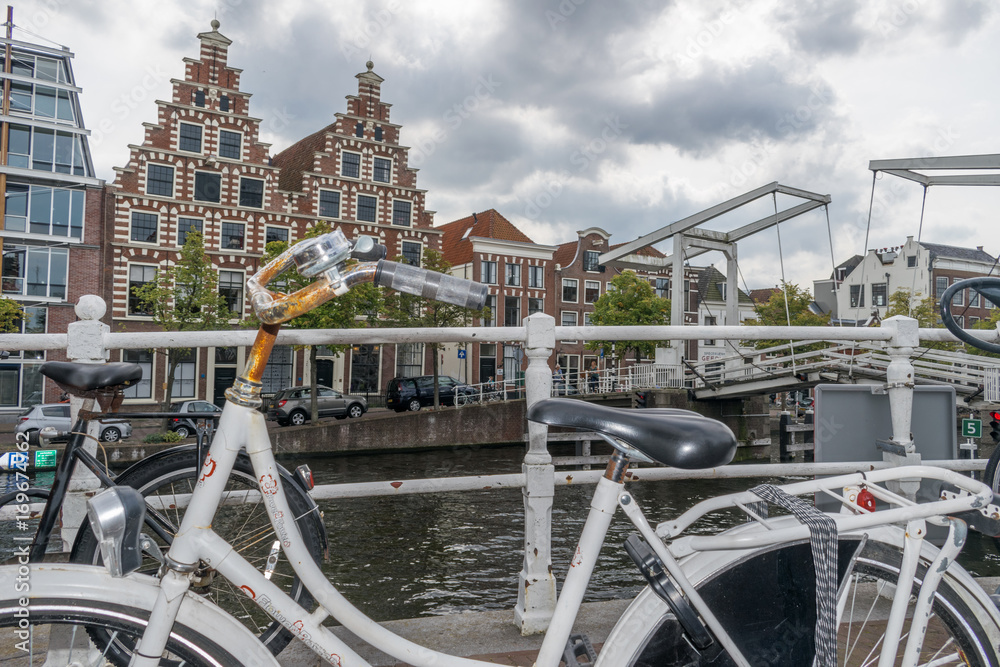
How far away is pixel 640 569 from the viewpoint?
113cm

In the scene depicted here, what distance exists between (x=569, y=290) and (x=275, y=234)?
13125 mm

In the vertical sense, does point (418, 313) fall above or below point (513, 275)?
below

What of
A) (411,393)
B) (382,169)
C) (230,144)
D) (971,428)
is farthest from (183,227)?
(971,428)

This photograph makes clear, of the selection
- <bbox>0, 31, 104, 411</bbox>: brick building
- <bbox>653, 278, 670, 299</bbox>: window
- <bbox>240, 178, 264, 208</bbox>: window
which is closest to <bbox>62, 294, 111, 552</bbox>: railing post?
<bbox>0, 31, 104, 411</bbox>: brick building

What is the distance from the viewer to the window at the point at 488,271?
27.0m

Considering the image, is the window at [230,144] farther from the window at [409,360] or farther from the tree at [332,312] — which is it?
the window at [409,360]

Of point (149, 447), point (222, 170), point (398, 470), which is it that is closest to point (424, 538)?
point (398, 470)

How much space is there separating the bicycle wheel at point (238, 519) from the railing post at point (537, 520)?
2.39 ft

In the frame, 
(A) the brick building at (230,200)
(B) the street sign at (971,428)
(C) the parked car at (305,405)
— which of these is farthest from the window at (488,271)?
(B) the street sign at (971,428)

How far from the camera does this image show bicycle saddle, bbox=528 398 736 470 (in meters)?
1.07

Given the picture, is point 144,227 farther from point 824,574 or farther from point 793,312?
point 793,312

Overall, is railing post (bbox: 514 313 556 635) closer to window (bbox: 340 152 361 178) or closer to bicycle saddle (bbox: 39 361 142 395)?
bicycle saddle (bbox: 39 361 142 395)

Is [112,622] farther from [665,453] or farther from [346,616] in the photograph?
[665,453]

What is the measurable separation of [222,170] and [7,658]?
2216cm
